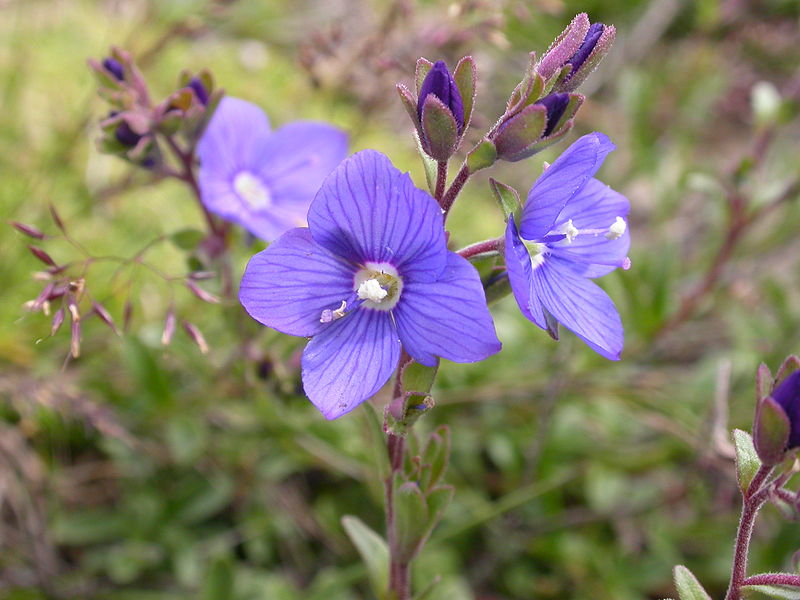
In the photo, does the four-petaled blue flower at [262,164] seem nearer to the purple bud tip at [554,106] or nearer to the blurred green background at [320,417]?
the blurred green background at [320,417]

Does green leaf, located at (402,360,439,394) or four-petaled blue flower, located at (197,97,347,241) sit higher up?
green leaf, located at (402,360,439,394)

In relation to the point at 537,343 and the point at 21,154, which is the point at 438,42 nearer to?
the point at 537,343

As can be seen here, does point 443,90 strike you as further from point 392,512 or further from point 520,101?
point 392,512

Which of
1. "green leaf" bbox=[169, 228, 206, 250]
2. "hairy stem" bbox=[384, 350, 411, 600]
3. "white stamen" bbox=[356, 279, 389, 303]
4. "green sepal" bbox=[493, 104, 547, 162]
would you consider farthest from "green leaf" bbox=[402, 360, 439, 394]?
"green leaf" bbox=[169, 228, 206, 250]

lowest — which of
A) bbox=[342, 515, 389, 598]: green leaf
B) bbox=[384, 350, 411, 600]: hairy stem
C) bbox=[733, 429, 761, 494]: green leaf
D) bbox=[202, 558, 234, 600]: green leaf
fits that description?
bbox=[202, 558, 234, 600]: green leaf

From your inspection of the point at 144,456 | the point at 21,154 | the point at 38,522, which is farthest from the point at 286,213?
the point at 21,154

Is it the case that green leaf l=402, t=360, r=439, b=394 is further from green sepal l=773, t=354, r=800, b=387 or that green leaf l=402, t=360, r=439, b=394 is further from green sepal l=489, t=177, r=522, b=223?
green sepal l=773, t=354, r=800, b=387

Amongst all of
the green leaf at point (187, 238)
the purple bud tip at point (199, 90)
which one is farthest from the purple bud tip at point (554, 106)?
the green leaf at point (187, 238)
